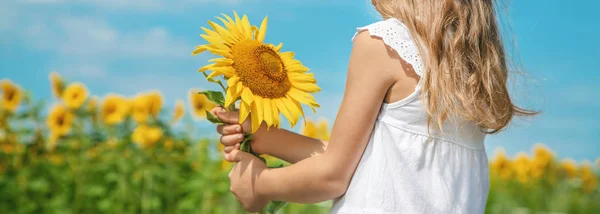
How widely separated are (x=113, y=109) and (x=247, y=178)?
2118 mm

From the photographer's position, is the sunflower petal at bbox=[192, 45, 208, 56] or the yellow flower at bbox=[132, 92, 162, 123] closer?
the sunflower petal at bbox=[192, 45, 208, 56]

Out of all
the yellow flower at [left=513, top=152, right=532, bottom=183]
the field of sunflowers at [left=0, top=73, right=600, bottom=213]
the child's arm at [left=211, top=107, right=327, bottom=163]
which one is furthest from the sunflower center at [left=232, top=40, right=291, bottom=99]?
the yellow flower at [left=513, top=152, right=532, bottom=183]

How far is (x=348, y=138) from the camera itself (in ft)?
4.15

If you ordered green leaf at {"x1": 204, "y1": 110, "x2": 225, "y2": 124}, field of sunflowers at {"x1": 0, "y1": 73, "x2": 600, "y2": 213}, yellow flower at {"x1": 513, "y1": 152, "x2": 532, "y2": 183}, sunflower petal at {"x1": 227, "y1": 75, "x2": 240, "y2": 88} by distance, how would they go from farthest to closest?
yellow flower at {"x1": 513, "y1": 152, "x2": 532, "y2": 183} → field of sunflowers at {"x1": 0, "y1": 73, "x2": 600, "y2": 213} → green leaf at {"x1": 204, "y1": 110, "x2": 225, "y2": 124} → sunflower petal at {"x1": 227, "y1": 75, "x2": 240, "y2": 88}

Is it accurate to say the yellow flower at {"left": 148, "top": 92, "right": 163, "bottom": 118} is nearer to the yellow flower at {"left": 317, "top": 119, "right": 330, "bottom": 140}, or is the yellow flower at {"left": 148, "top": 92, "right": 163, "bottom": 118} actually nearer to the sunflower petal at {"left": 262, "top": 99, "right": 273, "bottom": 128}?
the yellow flower at {"left": 317, "top": 119, "right": 330, "bottom": 140}

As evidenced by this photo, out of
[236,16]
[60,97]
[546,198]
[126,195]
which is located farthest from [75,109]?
[546,198]

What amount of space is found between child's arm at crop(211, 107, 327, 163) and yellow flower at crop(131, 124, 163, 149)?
183 centimetres

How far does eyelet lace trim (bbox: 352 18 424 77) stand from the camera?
1.27m

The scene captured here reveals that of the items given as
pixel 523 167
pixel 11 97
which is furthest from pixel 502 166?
pixel 11 97

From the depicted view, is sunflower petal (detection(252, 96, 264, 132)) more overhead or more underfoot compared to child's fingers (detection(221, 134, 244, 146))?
more overhead

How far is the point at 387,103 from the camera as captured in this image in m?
1.29

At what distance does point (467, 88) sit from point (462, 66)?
47 mm

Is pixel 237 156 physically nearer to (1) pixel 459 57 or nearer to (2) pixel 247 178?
(2) pixel 247 178

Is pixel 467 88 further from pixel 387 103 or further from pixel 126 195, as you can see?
pixel 126 195
